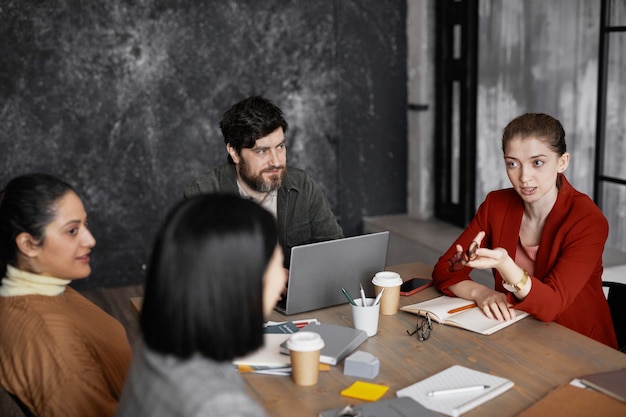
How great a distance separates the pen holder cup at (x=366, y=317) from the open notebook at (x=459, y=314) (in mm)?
198

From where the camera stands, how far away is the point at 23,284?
170cm

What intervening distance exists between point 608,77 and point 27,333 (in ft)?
10.6

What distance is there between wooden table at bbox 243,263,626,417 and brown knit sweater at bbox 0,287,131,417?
347 millimetres

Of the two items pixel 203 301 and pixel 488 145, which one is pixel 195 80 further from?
pixel 203 301

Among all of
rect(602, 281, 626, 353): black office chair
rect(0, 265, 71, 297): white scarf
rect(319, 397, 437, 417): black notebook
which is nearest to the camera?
rect(319, 397, 437, 417): black notebook

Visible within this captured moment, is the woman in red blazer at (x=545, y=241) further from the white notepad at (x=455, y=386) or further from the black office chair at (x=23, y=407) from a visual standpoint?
the black office chair at (x=23, y=407)

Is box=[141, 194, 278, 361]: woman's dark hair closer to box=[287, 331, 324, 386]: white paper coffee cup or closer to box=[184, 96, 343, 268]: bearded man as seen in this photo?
box=[287, 331, 324, 386]: white paper coffee cup

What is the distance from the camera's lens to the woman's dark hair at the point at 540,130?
87.3 inches

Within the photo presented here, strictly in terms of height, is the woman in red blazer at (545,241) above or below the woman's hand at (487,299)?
above

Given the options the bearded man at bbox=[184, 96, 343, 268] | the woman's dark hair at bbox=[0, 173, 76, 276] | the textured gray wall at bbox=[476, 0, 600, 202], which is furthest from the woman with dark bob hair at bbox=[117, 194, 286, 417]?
the textured gray wall at bbox=[476, 0, 600, 202]

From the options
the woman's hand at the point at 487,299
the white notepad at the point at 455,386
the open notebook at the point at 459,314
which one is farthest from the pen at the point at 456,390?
the woman's hand at the point at 487,299

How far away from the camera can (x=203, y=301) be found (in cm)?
109

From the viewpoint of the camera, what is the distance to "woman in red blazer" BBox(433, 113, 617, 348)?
209 cm

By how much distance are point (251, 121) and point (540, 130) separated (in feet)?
3.65
